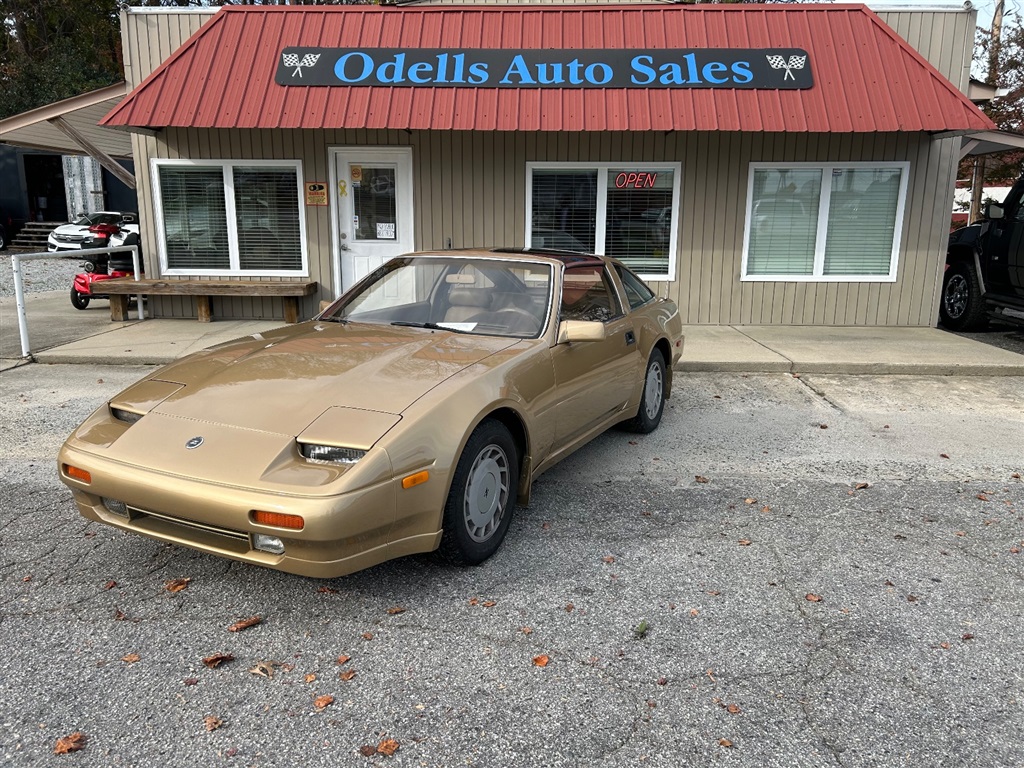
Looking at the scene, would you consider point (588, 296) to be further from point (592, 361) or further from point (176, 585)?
point (176, 585)

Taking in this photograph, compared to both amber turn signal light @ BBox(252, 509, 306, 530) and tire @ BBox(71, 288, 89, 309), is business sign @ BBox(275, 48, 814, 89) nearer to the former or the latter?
tire @ BBox(71, 288, 89, 309)

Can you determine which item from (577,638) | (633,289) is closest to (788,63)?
(633,289)

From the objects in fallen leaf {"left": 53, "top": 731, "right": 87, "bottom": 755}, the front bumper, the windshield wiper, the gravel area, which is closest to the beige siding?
the windshield wiper

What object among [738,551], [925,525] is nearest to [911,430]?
[925,525]

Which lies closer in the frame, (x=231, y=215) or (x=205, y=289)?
(x=205, y=289)

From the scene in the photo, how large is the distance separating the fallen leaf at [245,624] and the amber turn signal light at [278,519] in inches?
21.0

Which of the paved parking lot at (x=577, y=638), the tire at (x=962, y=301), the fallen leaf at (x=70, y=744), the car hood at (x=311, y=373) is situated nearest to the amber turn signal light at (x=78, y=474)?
the car hood at (x=311, y=373)

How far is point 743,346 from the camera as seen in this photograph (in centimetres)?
916

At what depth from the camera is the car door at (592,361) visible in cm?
436

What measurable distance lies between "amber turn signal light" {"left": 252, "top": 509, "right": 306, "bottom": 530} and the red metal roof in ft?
23.6

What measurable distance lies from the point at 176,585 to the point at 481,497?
1.43 m

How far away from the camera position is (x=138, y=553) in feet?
12.4

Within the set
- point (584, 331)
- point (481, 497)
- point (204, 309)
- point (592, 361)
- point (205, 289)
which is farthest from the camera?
point (204, 309)

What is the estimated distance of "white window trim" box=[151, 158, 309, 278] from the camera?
10.6 metres
